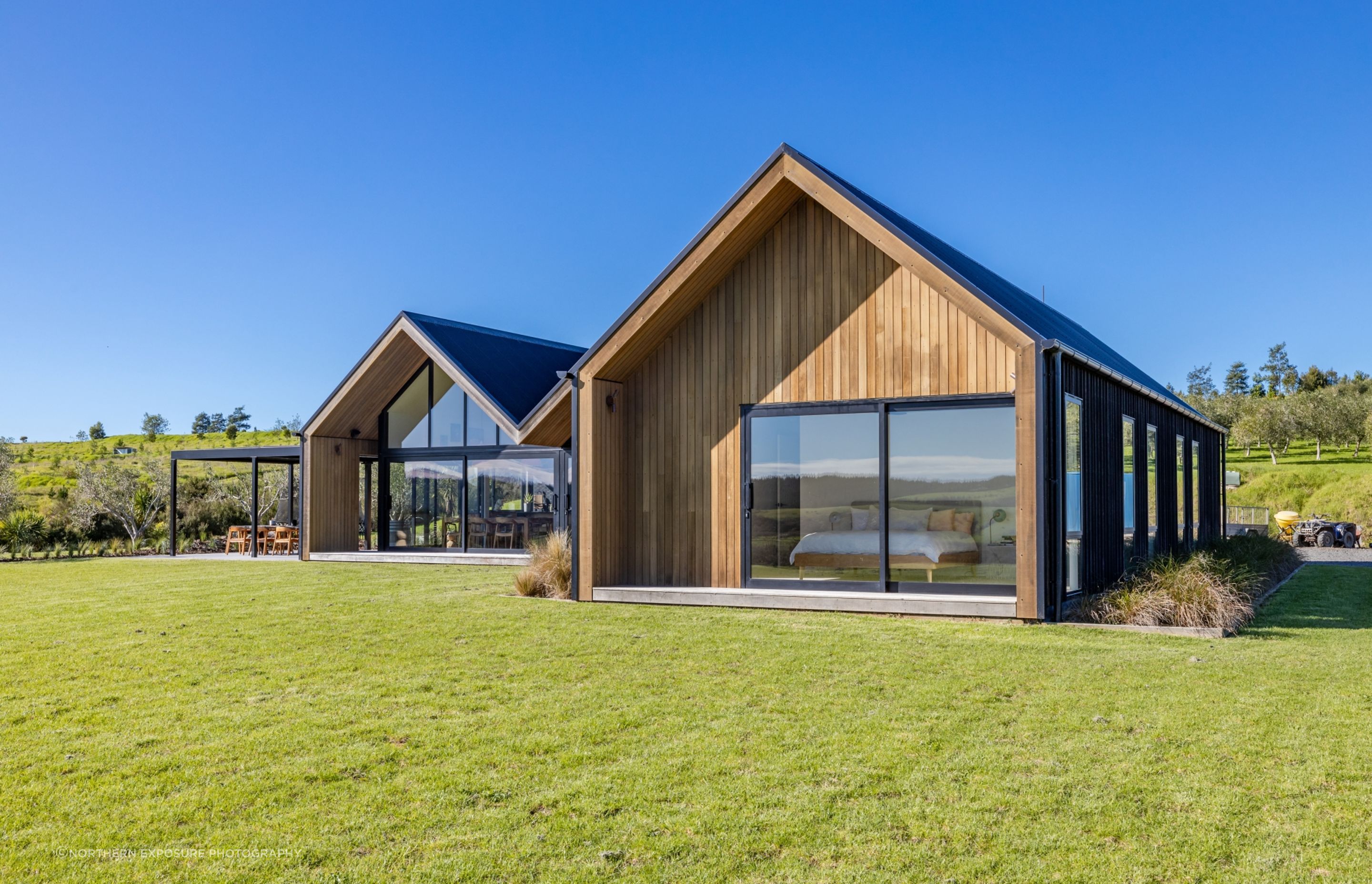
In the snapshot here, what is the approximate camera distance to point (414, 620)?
10.1 m

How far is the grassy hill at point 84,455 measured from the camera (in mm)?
36250

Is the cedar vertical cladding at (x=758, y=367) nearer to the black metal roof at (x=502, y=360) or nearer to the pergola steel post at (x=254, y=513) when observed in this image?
the black metal roof at (x=502, y=360)

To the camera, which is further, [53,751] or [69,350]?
[69,350]

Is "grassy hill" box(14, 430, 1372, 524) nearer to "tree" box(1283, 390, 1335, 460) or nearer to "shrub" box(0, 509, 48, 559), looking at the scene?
"tree" box(1283, 390, 1335, 460)

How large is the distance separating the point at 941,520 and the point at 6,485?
957 inches

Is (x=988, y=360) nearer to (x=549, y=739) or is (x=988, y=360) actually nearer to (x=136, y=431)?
(x=549, y=739)

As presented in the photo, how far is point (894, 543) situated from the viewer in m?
11.0

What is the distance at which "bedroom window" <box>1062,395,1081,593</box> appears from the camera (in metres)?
10.4

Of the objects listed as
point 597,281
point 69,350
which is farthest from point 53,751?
point 69,350

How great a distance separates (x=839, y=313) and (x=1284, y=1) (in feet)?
32.9

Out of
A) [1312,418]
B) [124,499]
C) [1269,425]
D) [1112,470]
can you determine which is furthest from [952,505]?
[1312,418]

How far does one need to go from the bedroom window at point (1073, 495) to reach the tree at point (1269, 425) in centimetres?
4569

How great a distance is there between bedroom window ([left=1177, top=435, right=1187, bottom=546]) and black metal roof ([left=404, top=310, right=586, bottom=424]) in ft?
36.7

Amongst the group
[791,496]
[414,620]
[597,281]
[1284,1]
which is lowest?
[414,620]
